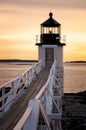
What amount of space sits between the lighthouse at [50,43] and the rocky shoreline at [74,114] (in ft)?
11.7

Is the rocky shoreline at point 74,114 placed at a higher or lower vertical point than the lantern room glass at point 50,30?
lower

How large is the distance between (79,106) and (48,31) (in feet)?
23.5

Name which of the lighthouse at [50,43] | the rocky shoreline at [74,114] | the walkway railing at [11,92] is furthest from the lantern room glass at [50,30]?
the walkway railing at [11,92]

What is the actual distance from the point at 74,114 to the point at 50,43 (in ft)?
26.5

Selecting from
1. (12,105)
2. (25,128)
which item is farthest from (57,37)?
(25,128)

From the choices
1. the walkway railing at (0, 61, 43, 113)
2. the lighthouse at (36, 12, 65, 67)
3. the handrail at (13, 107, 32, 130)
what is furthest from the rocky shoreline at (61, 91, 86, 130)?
the handrail at (13, 107, 32, 130)

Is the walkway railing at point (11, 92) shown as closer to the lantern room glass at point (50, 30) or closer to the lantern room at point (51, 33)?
the lantern room at point (51, 33)

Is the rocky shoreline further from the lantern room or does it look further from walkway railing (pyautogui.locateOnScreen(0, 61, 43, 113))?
walkway railing (pyautogui.locateOnScreen(0, 61, 43, 113))

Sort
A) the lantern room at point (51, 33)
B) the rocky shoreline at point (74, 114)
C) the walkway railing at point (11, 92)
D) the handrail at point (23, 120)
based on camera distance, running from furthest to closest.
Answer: the lantern room at point (51, 33), the rocky shoreline at point (74, 114), the walkway railing at point (11, 92), the handrail at point (23, 120)

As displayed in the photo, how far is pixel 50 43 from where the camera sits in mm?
31219

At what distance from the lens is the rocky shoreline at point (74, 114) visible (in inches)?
889

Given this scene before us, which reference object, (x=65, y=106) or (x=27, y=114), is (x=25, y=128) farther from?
(x=65, y=106)

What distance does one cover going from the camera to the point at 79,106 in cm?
2866

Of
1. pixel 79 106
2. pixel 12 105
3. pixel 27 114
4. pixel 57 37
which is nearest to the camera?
pixel 27 114
